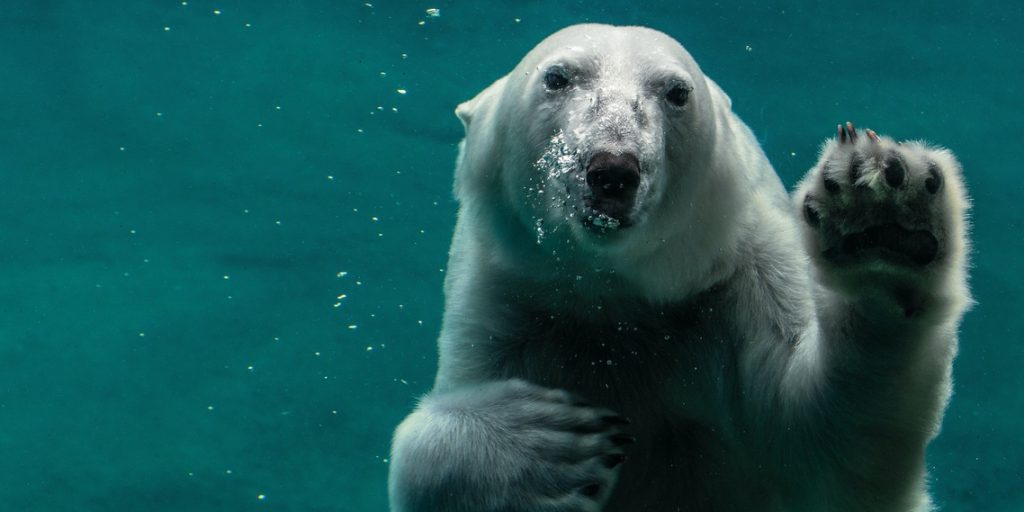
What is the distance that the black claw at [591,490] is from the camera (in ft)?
7.87

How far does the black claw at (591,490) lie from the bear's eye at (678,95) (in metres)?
0.99

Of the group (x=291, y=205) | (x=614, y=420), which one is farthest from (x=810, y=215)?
(x=291, y=205)

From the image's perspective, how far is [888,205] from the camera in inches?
72.5

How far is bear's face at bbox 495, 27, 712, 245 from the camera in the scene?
7.27 ft

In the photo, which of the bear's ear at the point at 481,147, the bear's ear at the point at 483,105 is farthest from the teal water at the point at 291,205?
the bear's ear at the point at 481,147

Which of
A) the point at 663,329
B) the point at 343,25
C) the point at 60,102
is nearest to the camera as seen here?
the point at 663,329

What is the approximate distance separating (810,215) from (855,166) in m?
0.14

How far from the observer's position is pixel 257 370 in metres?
10.4

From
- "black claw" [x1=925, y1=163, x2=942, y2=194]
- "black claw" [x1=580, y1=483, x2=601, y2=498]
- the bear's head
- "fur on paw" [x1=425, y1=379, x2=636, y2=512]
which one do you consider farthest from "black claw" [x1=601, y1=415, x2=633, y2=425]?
"black claw" [x1=925, y1=163, x2=942, y2=194]

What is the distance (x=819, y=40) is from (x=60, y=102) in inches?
321

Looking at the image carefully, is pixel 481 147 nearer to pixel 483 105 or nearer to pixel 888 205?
pixel 483 105

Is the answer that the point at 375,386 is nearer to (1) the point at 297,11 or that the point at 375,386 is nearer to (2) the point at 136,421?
(2) the point at 136,421

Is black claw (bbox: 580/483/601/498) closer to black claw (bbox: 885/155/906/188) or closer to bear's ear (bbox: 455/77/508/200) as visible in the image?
bear's ear (bbox: 455/77/508/200)

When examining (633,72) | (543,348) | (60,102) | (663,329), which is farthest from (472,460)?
(60,102)
